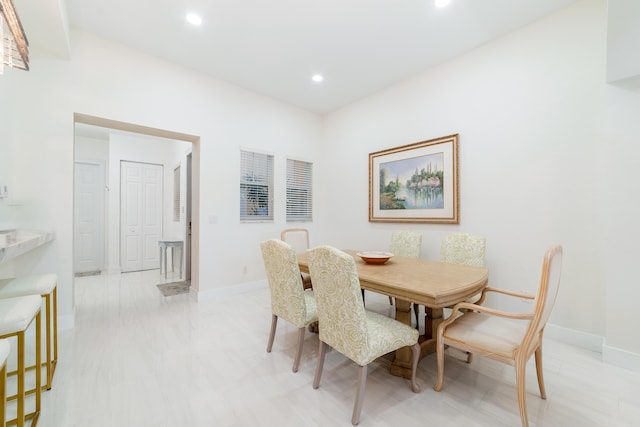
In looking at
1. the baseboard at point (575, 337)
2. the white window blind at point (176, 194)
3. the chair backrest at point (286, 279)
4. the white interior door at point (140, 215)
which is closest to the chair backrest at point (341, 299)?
the chair backrest at point (286, 279)

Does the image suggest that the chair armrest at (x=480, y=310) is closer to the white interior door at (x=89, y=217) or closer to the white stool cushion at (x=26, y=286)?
the white stool cushion at (x=26, y=286)

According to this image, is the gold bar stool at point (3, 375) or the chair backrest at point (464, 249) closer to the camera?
the gold bar stool at point (3, 375)

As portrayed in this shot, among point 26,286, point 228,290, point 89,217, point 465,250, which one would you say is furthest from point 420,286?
point 89,217

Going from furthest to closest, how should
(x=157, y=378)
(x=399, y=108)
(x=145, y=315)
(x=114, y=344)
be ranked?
(x=399, y=108), (x=145, y=315), (x=114, y=344), (x=157, y=378)

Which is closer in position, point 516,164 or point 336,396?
point 336,396

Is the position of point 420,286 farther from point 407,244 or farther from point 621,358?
point 621,358

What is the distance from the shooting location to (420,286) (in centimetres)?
162

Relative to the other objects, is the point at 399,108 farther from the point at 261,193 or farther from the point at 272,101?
the point at 261,193

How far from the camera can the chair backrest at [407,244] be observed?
3.21 meters

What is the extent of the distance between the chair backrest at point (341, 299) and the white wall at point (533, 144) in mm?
2151

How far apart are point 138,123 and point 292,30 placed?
2.01m

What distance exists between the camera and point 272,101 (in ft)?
14.0

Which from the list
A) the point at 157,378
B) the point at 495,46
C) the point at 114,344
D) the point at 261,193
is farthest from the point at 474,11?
the point at 114,344

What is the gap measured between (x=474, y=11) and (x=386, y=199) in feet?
7.34
